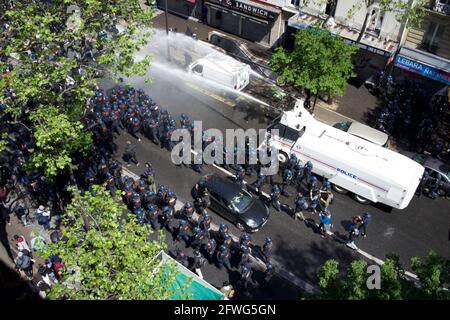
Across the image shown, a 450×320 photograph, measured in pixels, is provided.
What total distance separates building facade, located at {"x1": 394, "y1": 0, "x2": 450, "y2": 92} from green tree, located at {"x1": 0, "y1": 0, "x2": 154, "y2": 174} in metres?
16.6

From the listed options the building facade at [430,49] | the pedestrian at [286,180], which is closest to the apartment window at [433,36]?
the building facade at [430,49]

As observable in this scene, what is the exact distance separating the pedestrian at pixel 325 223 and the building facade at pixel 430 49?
12.9 meters

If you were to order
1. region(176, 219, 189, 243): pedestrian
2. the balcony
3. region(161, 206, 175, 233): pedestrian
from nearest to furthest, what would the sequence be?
region(176, 219, 189, 243): pedestrian → region(161, 206, 175, 233): pedestrian → the balcony

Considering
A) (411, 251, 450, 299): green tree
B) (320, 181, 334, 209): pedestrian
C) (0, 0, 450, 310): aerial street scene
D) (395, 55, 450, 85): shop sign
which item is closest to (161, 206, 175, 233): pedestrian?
(0, 0, 450, 310): aerial street scene

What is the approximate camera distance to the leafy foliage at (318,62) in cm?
2319

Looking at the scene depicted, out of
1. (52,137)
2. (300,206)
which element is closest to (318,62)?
(300,206)

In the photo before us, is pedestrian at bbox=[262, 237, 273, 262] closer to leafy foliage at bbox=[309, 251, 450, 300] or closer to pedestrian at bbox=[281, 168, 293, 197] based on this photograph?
pedestrian at bbox=[281, 168, 293, 197]

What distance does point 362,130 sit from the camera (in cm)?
2283

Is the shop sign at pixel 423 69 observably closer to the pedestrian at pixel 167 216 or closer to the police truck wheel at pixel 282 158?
the police truck wheel at pixel 282 158

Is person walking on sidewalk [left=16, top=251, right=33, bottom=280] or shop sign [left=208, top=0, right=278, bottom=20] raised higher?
shop sign [left=208, top=0, right=278, bottom=20]

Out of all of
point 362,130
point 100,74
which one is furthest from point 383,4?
point 100,74

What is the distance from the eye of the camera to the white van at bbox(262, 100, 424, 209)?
1936cm

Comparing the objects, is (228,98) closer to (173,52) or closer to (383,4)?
(173,52)
